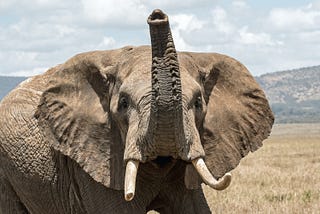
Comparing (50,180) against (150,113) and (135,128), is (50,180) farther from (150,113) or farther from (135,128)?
A: (150,113)

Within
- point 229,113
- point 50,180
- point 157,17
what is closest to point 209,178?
point 157,17

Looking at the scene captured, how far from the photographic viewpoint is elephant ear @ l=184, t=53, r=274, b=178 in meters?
5.61

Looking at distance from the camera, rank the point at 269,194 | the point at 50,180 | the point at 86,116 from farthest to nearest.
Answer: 1. the point at 269,194
2. the point at 50,180
3. the point at 86,116

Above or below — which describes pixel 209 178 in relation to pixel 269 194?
above

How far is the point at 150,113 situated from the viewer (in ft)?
14.5

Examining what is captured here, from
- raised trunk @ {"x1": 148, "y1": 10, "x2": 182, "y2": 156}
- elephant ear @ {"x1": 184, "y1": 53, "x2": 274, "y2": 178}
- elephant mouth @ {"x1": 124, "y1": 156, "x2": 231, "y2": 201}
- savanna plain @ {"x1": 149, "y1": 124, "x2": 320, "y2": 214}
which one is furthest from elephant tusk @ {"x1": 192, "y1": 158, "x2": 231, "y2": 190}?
savanna plain @ {"x1": 149, "y1": 124, "x2": 320, "y2": 214}

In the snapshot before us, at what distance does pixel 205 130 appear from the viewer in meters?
5.50

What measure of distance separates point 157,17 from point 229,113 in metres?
1.79

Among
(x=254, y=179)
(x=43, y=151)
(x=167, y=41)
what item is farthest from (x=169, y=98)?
(x=254, y=179)

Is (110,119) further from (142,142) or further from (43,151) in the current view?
(43,151)

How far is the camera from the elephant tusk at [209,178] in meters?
4.13

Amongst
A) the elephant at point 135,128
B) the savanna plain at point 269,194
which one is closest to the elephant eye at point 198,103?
the elephant at point 135,128

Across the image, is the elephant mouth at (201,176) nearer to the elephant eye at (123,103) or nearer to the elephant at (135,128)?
the elephant at (135,128)

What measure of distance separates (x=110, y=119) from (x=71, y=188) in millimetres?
1014
